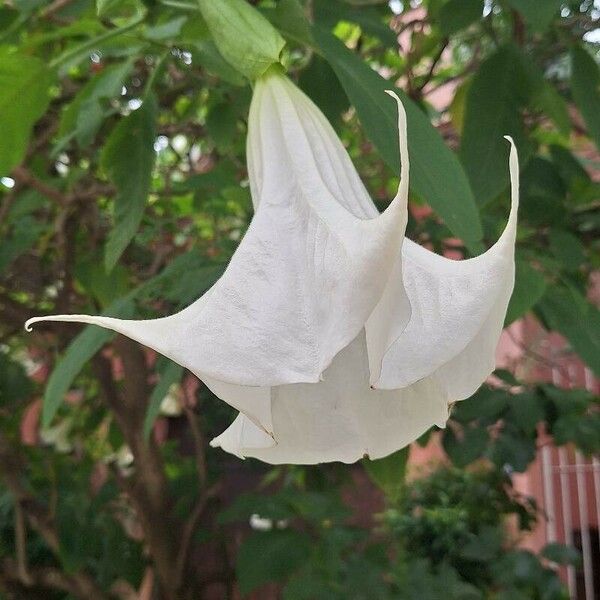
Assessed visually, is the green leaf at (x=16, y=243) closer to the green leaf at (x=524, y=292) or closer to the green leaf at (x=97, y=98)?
the green leaf at (x=97, y=98)

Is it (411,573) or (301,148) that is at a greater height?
(301,148)

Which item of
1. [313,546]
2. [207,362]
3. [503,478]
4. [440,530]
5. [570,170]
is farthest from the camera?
[440,530]

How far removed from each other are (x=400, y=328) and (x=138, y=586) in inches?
43.1

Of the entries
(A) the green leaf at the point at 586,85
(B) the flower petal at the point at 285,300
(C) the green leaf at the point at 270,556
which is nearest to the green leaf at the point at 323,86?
(A) the green leaf at the point at 586,85

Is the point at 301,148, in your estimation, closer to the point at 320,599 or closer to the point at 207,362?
the point at 207,362

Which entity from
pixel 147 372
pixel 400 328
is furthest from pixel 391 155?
pixel 147 372

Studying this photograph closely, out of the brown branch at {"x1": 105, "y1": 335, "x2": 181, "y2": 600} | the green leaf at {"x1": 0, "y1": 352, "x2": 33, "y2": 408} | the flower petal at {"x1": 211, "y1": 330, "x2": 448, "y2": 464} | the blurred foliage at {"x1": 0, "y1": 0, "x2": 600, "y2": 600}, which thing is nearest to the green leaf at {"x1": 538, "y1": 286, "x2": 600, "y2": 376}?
the blurred foliage at {"x1": 0, "y1": 0, "x2": 600, "y2": 600}

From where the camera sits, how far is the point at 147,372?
1.16 metres

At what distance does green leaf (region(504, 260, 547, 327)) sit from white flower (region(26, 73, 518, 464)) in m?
0.24

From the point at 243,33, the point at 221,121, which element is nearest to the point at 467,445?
the point at 221,121

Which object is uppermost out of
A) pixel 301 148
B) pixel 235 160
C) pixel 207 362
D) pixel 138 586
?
pixel 235 160

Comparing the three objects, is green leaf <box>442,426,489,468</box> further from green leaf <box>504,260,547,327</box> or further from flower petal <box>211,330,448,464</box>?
flower petal <box>211,330,448,464</box>

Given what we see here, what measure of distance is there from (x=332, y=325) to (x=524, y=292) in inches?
13.9

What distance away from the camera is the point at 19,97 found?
536mm
